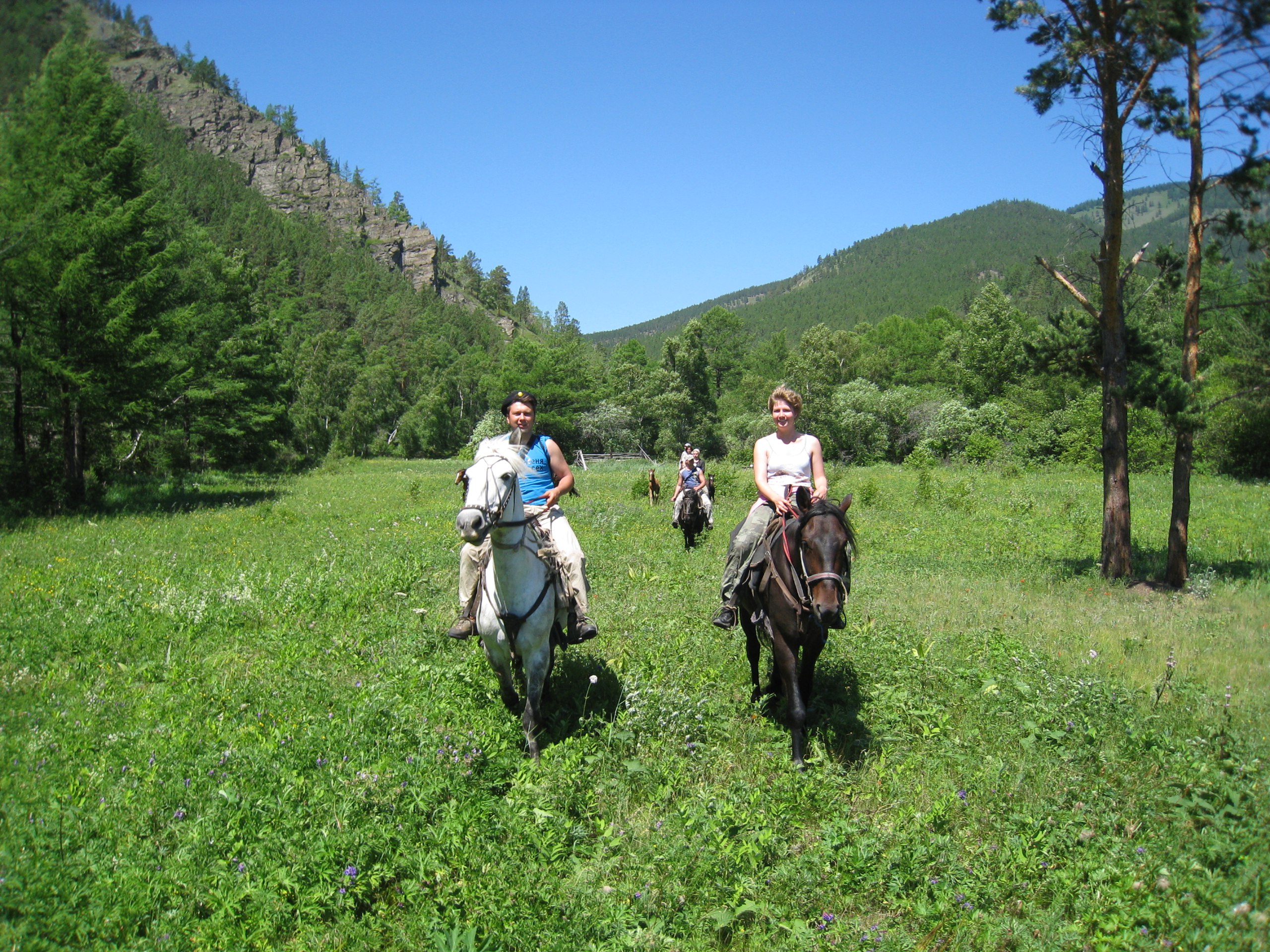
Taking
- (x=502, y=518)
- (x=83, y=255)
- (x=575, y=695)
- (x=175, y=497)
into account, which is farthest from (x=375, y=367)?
(x=502, y=518)

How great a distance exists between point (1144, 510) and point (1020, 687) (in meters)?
19.0

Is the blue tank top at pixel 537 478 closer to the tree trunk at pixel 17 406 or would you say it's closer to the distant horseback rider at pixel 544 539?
the distant horseback rider at pixel 544 539

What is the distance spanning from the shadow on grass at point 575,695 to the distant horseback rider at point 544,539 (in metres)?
0.72

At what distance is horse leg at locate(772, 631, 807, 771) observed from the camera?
6168 millimetres

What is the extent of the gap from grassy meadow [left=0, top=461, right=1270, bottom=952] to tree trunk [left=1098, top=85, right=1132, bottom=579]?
240cm

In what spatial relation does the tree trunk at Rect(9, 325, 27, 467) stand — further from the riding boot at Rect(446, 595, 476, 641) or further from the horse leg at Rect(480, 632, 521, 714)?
the horse leg at Rect(480, 632, 521, 714)

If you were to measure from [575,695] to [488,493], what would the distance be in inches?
112

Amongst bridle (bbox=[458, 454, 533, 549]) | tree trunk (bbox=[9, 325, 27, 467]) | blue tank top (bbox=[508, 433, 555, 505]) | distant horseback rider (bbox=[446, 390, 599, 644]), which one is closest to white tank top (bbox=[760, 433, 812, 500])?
distant horseback rider (bbox=[446, 390, 599, 644])

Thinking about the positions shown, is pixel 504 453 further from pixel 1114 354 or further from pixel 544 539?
pixel 1114 354

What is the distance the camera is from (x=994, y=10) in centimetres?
1297

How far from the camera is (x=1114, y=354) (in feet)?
42.6

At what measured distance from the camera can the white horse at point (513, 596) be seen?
5.50 metres

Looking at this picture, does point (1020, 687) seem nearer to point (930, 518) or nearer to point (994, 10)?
point (994, 10)

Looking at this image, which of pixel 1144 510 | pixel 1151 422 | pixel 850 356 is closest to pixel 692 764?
pixel 1144 510
